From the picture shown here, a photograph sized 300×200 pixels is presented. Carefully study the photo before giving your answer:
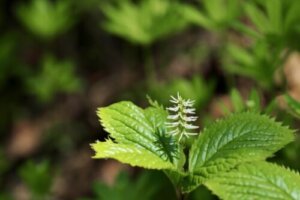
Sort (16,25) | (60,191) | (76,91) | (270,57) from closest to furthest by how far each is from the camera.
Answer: (270,57) → (60,191) → (76,91) → (16,25)

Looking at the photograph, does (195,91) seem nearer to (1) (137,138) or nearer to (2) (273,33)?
(2) (273,33)

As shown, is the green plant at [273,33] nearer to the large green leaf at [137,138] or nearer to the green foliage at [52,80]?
the large green leaf at [137,138]

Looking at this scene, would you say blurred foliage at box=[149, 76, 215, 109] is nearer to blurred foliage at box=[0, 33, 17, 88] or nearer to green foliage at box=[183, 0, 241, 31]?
green foliage at box=[183, 0, 241, 31]

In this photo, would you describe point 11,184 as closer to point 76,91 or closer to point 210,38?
point 76,91

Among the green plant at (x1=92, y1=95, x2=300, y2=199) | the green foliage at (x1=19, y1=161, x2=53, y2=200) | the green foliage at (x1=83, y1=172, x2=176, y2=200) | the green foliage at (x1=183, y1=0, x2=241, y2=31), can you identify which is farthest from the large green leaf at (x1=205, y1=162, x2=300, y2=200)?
the green foliage at (x1=183, y1=0, x2=241, y2=31)

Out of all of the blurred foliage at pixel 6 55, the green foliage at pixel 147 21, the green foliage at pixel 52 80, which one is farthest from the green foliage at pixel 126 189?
the blurred foliage at pixel 6 55

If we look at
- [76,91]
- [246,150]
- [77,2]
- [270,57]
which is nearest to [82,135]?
[76,91]

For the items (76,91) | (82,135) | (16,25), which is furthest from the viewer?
(16,25)
